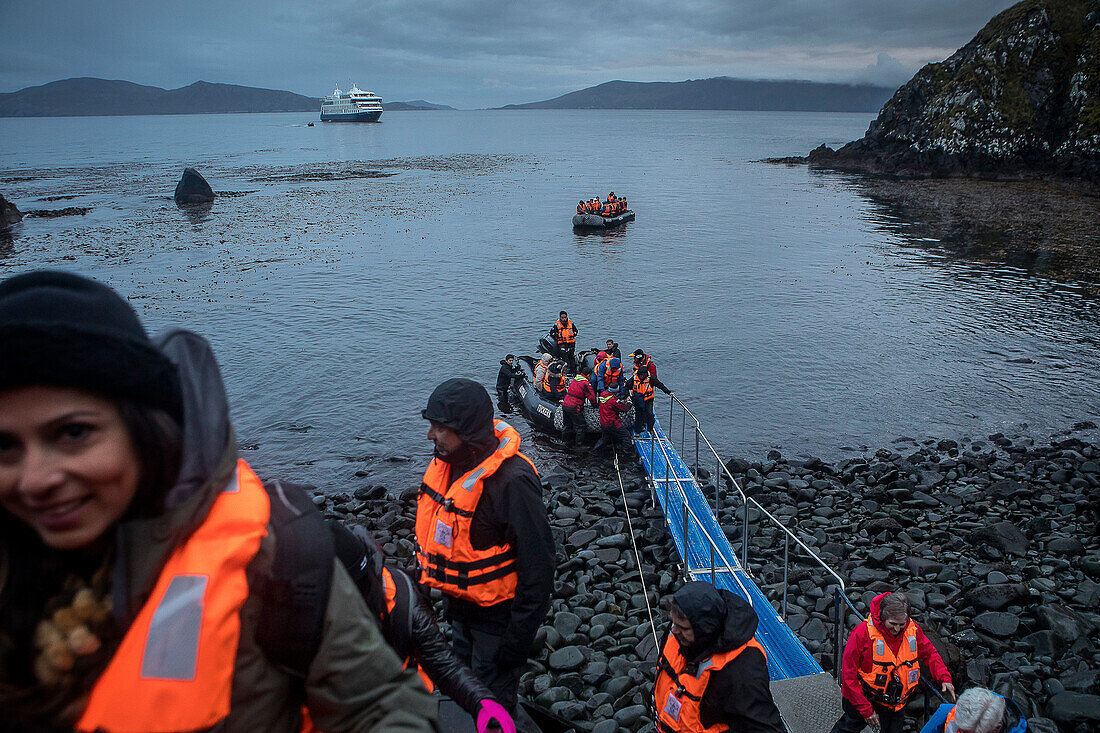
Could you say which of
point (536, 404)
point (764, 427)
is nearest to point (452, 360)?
point (536, 404)

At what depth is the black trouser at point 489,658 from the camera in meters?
3.84

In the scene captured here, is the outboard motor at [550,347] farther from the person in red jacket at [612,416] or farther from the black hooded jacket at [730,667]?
the black hooded jacket at [730,667]

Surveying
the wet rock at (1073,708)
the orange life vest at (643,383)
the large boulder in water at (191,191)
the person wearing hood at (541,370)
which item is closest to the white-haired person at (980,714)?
the wet rock at (1073,708)

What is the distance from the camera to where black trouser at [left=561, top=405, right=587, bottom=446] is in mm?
13188

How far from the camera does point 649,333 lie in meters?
21.5

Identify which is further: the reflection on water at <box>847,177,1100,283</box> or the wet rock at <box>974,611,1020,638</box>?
the reflection on water at <box>847,177,1100,283</box>

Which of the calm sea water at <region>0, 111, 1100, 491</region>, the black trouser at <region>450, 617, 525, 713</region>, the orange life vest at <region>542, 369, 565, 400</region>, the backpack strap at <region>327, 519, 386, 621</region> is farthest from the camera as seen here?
the calm sea water at <region>0, 111, 1100, 491</region>

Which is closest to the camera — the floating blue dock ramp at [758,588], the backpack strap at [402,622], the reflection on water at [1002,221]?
the backpack strap at [402,622]

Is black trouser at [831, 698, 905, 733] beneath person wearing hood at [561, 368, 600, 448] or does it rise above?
above

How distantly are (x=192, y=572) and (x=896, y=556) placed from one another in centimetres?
968

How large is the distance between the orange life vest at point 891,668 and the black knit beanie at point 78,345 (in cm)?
513

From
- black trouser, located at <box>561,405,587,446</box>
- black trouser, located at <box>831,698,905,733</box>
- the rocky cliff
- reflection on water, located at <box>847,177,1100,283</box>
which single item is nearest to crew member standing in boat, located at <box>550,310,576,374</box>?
black trouser, located at <box>561,405,587,446</box>

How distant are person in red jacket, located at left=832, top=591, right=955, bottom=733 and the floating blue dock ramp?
422 millimetres

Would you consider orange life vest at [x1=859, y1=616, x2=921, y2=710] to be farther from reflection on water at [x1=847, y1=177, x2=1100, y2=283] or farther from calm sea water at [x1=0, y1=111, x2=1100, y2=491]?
reflection on water at [x1=847, y1=177, x2=1100, y2=283]
